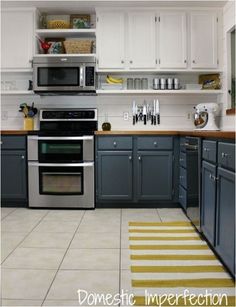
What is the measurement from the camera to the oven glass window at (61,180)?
3.99 metres

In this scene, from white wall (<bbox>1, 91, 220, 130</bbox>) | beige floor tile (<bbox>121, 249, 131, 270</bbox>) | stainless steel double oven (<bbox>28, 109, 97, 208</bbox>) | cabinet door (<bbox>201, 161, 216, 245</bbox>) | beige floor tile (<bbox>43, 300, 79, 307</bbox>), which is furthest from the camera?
white wall (<bbox>1, 91, 220, 130</bbox>)

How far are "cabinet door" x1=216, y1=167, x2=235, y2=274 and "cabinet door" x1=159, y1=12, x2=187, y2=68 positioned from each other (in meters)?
2.34

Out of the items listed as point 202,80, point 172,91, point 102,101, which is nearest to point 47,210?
point 102,101

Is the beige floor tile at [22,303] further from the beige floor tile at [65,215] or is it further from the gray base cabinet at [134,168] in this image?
the gray base cabinet at [134,168]

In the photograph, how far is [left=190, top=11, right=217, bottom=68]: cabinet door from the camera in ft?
14.1

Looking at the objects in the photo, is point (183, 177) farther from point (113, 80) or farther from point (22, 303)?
point (22, 303)

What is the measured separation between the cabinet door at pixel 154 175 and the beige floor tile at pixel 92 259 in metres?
1.48

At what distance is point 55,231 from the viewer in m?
3.16

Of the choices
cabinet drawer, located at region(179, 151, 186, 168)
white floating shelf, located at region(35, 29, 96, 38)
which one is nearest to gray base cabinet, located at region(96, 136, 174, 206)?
cabinet drawer, located at region(179, 151, 186, 168)

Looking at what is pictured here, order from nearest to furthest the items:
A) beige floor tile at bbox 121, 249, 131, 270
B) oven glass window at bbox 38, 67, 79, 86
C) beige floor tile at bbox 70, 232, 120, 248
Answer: beige floor tile at bbox 121, 249, 131, 270 → beige floor tile at bbox 70, 232, 120, 248 → oven glass window at bbox 38, 67, 79, 86

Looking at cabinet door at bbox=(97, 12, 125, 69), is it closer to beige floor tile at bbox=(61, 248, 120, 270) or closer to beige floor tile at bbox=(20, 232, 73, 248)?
beige floor tile at bbox=(20, 232, 73, 248)

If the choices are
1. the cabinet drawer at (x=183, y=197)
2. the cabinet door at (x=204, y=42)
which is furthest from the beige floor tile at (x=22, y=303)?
the cabinet door at (x=204, y=42)

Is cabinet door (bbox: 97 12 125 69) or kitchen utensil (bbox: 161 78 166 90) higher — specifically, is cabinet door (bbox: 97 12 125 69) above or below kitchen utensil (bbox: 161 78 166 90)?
above

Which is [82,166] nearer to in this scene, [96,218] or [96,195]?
[96,195]
